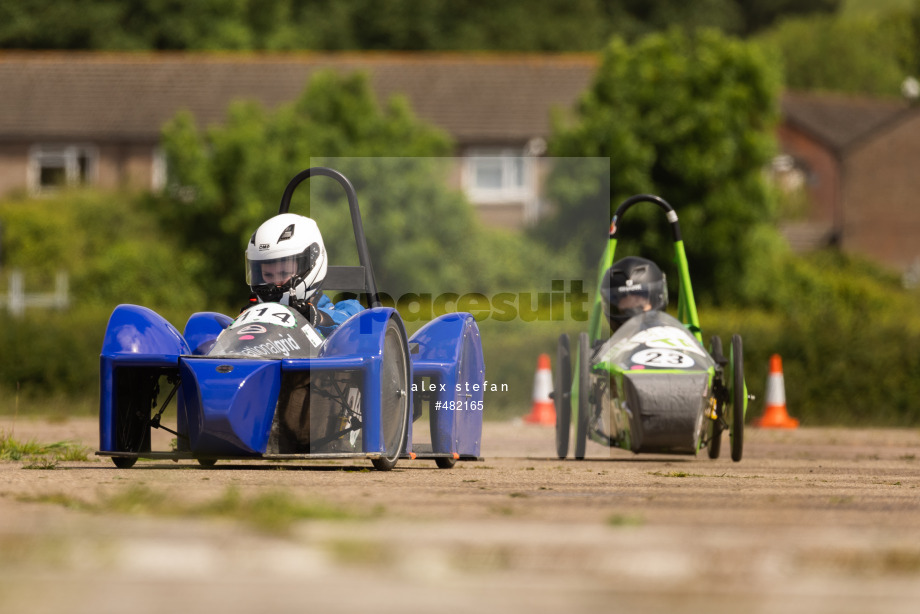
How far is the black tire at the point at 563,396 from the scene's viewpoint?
13.5 metres

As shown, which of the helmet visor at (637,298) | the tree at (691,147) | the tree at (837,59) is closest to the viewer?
the helmet visor at (637,298)

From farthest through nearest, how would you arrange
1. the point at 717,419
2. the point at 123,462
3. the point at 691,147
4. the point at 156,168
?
the point at 156,168 < the point at 691,147 < the point at 717,419 < the point at 123,462

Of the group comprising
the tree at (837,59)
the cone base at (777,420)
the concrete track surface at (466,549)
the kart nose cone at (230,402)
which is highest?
the tree at (837,59)

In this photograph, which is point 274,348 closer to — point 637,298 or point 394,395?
point 394,395

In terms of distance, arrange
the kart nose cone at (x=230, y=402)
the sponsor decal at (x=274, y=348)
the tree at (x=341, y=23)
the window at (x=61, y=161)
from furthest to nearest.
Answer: the tree at (x=341, y=23)
the window at (x=61, y=161)
the sponsor decal at (x=274, y=348)
the kart nose cone at (x=230, y=402)

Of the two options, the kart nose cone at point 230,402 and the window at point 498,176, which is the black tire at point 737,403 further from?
the window at point 498,176

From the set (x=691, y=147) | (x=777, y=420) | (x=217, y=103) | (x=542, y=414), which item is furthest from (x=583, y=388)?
(x=217, y=103)

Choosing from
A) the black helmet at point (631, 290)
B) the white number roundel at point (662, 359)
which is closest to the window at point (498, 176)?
the black helmet at point (631, 290)

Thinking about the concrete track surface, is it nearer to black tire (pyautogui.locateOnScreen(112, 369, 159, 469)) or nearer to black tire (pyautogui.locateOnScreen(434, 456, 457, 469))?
black tire (pyautogui.locateOnScreen(112, 369, 159, 469))

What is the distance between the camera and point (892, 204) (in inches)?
2667

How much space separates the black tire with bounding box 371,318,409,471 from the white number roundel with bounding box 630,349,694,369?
2.77 meters

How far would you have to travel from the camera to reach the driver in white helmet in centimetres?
1075

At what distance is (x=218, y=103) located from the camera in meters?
53.2

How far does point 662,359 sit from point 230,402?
4350 millimetres
